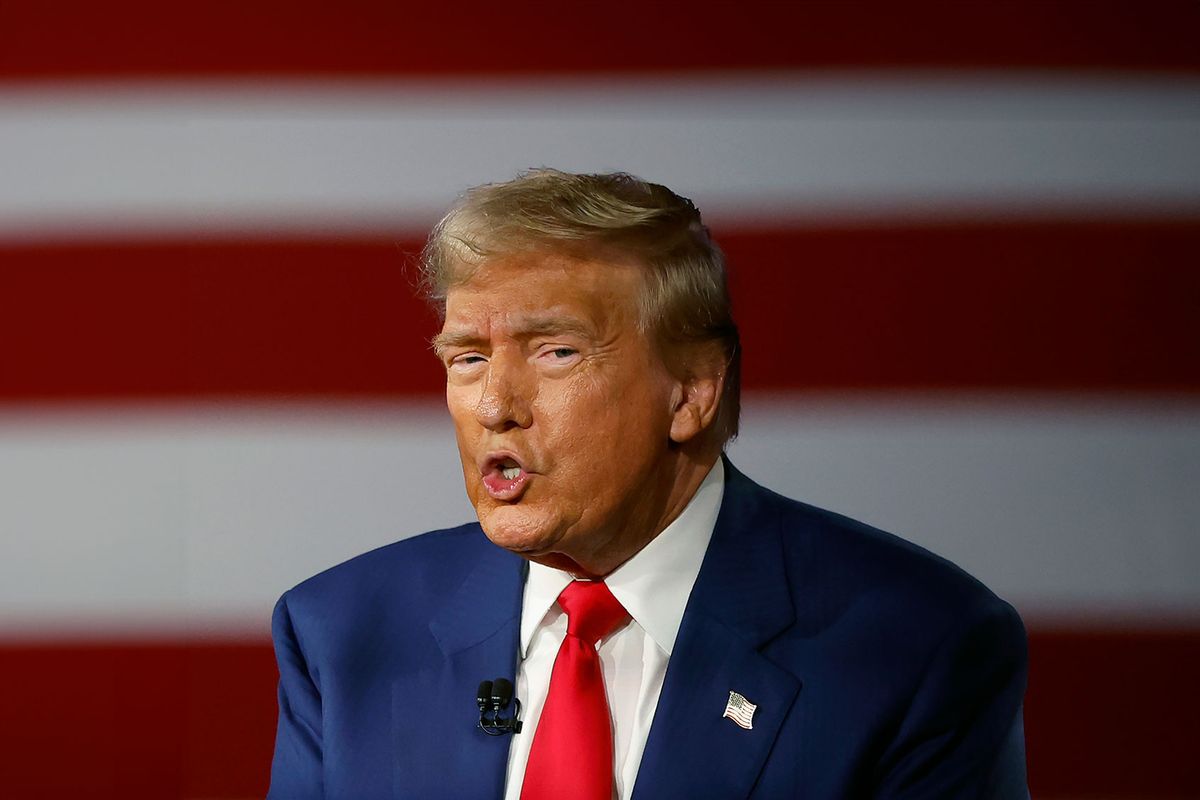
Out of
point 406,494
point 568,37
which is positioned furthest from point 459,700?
point 568,37

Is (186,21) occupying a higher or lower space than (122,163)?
higher

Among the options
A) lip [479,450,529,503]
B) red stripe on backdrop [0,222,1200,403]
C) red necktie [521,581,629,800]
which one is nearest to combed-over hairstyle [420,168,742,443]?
lip [479,450,529,503]

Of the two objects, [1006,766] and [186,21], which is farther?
[186,21]

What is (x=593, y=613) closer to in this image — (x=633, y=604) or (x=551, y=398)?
(x=633, y=604)

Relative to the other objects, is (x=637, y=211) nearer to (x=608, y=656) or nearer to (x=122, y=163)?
(x=608, y=656)

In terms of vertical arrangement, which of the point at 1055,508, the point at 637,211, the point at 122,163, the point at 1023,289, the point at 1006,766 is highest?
the point at 122,163

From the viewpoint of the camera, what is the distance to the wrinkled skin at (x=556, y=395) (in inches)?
66.1

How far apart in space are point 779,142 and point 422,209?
665mm

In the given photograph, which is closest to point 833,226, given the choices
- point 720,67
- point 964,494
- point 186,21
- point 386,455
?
point 720,67

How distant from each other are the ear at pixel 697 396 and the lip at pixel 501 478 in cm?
22

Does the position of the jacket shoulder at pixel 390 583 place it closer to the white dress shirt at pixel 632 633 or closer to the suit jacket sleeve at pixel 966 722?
the white dress shirt at pixel 632 633

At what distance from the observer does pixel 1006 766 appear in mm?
1744

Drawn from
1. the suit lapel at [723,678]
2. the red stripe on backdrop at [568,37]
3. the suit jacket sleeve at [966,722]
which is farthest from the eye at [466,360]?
the red stripe on backdrop at [568,37]

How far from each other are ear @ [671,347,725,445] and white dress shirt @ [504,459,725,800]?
4.2 inches
